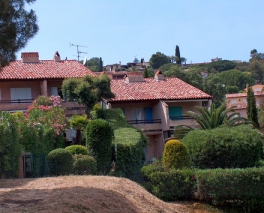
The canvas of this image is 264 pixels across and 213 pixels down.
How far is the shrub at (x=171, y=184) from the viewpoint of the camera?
68.1 feet

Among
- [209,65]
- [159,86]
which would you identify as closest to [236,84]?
[209,65]

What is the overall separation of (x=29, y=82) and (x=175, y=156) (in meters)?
19.2

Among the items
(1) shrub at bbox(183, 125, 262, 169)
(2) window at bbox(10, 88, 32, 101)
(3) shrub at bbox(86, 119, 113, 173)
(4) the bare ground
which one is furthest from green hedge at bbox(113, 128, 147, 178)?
(2) window at bbox(10, 88, 32, 101)

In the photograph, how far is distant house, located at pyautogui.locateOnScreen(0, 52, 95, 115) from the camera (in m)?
36.8

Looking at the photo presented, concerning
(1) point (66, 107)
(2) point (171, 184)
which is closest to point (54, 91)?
(1) point (66, 107)

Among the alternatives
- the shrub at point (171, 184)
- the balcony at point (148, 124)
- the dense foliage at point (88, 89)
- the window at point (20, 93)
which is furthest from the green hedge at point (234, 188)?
the window at point (20, 93)

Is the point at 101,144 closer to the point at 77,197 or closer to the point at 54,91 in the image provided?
the point at 77,197

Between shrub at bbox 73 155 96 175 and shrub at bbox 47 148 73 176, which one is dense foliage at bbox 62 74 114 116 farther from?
shrub at bbox 47 148 73 176

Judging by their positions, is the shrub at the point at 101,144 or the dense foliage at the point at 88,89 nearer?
the shrub at the point at 101,144

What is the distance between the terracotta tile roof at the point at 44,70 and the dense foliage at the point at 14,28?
23525 millimetres

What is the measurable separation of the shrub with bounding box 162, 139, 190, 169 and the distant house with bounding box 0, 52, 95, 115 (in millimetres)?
14692

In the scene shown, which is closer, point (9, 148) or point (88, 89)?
point (9, 148)

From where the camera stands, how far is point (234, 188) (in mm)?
20734

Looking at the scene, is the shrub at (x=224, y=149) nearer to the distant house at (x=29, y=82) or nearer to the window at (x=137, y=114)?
the distant house at (x=29, y=82)
